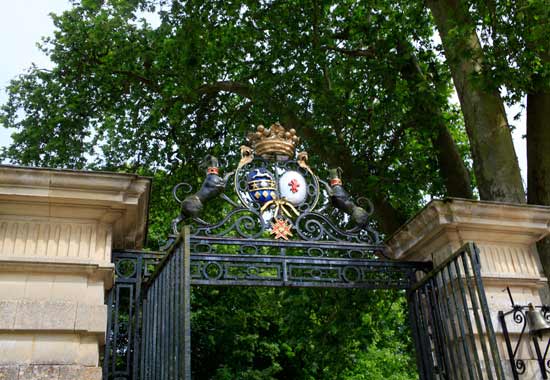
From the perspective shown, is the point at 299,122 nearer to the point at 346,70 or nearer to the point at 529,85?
the point at 346,70

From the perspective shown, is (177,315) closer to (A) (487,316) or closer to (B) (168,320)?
(B) (168,320)

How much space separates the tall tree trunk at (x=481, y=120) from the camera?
24.0ft

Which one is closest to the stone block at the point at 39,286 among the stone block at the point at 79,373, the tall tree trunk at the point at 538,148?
the stone block at the point at 79,373

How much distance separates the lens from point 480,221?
5680 millimetres

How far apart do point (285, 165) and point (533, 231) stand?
251cm

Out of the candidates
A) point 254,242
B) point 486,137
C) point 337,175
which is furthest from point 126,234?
point 486,137

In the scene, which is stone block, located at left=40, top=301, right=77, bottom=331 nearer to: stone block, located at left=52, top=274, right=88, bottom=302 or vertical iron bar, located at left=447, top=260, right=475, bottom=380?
stone block, located at left=52, top=274, right=88, bottom=302

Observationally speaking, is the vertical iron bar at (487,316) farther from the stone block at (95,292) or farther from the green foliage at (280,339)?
the green foliage at (280,339)

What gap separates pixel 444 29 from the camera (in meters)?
8.46

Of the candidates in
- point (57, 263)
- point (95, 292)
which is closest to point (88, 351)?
point (95, 292)

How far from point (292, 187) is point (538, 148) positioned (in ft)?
12.0

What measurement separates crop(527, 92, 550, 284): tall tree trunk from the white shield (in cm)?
325

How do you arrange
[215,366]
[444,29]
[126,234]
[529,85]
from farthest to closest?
[215,366]
[444,29]
[529,85]
[126,234]

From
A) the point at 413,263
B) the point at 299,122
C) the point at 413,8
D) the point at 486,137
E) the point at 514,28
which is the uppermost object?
the point at 413,8
